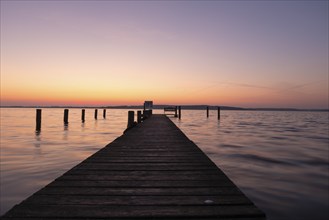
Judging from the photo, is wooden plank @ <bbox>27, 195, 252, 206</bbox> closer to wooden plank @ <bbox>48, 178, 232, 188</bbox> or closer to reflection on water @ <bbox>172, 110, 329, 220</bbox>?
wooden plank @ <bbox>48, 178, 232, 188</bbox>

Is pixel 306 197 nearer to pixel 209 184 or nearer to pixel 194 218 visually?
pixel 209 184

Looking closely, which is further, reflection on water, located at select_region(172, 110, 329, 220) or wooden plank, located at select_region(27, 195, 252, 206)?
reflection on water, located at select_region(172, 110, 329, 220)

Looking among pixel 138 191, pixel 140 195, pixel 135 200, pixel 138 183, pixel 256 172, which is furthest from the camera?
pixel 256 172

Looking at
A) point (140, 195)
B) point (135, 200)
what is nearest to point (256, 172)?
point (140, 195)

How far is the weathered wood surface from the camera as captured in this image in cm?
325

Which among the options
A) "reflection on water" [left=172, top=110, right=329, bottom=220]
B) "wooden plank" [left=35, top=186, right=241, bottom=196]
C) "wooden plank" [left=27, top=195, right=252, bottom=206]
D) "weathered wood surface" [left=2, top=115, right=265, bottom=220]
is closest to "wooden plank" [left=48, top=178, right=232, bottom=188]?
"weathered wood surface" [left=2, top=115, right=265, bottom=220]

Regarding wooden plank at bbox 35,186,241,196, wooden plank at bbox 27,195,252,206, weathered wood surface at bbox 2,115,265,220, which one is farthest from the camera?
wooden plank at bbox 35,186,241,196

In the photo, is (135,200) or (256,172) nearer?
(135,200)

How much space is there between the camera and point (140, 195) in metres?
3.94

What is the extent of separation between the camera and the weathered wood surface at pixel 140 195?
10.7 feet

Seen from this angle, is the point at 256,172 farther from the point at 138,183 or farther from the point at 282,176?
the point at 138,183

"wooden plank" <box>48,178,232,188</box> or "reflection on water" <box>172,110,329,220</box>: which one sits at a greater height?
"wooden plank" <box>48,178,232,188</box>

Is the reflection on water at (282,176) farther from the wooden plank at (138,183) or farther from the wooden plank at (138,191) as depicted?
the wooden plank at (138,191)

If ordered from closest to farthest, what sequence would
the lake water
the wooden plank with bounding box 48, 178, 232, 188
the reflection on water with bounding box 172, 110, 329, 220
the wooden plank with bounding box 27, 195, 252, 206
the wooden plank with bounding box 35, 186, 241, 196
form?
the wooden plank with bounding box 27, 195, 252, 206 < the wooden plank with bounding box 35, 186, 241, 196 < the wooden plank with bounding box 48, 178, 232, 188 < the reflection on water with bounding box 172, 110, 329, 220 < the lake water
